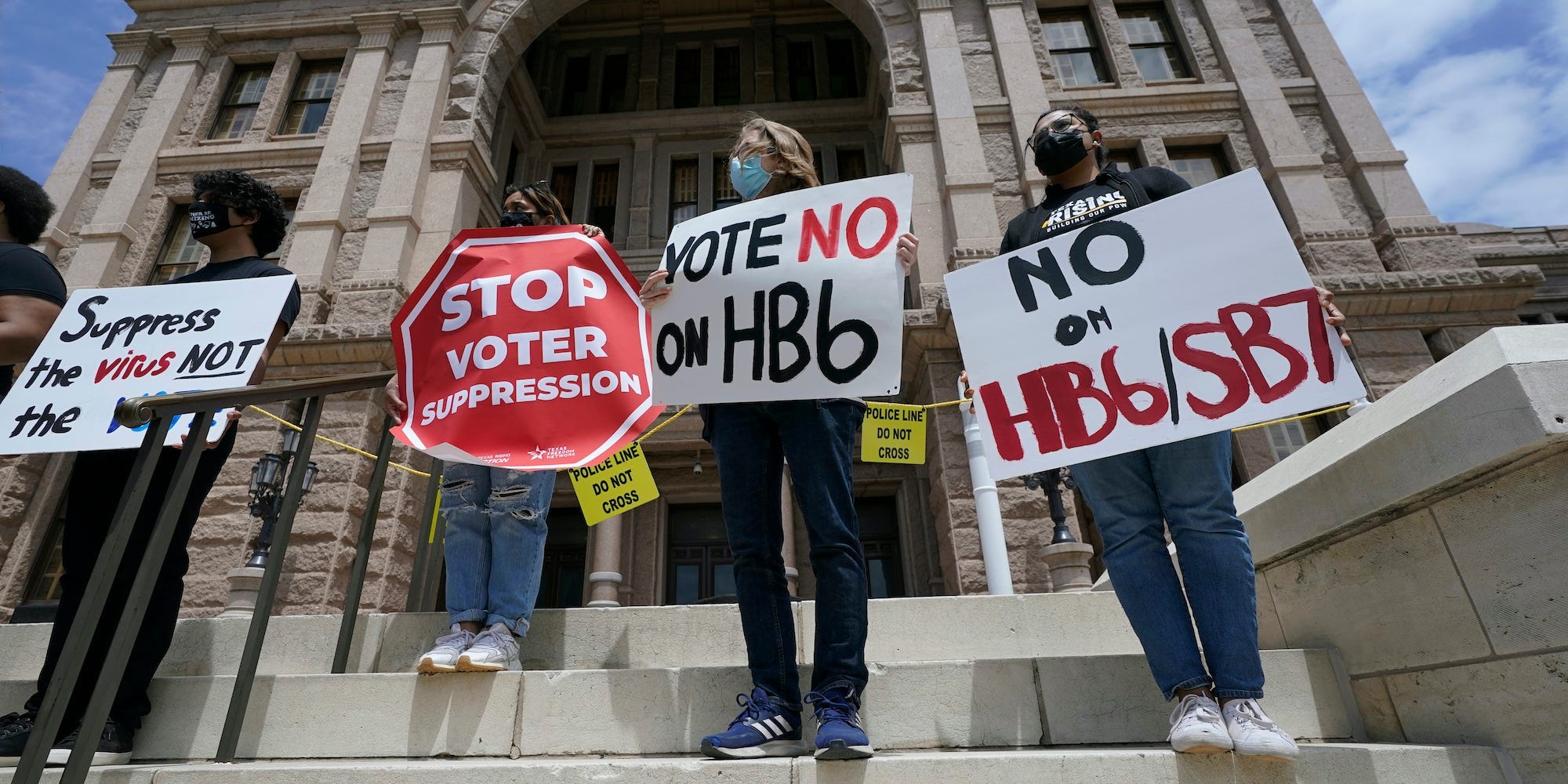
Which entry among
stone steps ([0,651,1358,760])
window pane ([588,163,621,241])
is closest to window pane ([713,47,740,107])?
window pane ([588,163,621,241])

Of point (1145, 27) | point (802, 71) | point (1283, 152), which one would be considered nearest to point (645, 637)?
point (1283, 152)

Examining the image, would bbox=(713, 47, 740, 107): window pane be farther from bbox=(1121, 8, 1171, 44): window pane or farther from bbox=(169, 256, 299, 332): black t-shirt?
bbox=(169, 256, 299, 332): black t-shirt

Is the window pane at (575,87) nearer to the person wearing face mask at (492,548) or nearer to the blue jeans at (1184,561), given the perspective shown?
the person wearing face mask at (492,548)

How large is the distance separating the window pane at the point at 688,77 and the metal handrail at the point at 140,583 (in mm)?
14913

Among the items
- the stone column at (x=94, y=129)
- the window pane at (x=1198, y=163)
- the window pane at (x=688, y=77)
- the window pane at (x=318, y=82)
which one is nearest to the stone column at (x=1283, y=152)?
the window pane at (x=1198, y=163)

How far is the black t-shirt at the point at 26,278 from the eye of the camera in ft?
9.75

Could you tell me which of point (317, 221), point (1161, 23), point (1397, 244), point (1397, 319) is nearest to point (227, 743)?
point (317, 221)

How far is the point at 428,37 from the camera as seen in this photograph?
12.8m

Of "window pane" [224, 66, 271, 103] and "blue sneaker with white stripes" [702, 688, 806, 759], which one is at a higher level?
"window pane" [224, 66, 271, 103]

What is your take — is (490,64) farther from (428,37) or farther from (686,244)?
(686,244)

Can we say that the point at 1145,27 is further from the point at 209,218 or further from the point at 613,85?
the point at 209,218

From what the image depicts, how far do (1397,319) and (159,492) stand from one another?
40.6ft

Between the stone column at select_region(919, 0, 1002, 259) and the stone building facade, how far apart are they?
0.15 ft

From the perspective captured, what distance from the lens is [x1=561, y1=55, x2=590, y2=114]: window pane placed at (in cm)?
1666
